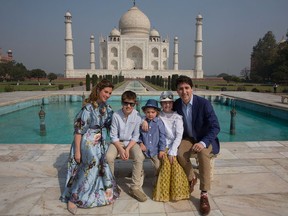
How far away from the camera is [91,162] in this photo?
227cm

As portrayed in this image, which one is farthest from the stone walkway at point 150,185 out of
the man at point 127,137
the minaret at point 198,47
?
the minaret at point 198,47

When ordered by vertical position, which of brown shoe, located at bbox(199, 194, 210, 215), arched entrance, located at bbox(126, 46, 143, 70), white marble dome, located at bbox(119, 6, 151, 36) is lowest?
brown shoe, located at bbox(199, 194, 210, 215)

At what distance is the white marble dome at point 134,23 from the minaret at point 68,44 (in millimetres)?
9453

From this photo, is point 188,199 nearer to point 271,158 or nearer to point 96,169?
point 96,169

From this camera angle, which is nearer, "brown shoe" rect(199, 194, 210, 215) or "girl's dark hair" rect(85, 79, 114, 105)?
"brown shoe" rect(199, 194, 210, 215)

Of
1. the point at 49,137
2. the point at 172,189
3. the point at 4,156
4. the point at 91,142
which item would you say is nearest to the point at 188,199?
the point at 172,189

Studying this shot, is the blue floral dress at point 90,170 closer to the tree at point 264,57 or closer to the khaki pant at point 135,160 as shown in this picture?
the khaki pant at point 135,160

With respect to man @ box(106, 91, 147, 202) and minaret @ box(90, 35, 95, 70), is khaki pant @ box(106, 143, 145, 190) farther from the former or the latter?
minaret @ box(90, 35, 95, 70)

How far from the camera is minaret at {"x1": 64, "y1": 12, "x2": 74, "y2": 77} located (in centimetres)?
3600

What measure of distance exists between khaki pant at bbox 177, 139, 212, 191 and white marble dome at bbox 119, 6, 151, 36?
4141 centimetres

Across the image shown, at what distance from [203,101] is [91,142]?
1.10m

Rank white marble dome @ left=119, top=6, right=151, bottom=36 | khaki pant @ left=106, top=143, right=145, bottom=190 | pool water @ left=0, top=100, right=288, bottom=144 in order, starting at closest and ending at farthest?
khaki pant @ left=106, top=143, right=145, bottom=190 < pool water @ left=0, top=100, right=288, bottom=144 < white marble dome @ left=119, top=6, right=151, bottom=36

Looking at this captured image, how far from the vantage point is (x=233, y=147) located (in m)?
3.84

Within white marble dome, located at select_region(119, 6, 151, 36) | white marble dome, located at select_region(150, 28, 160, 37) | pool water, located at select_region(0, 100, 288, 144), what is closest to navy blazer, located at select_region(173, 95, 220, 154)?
pool water, located at select_region(0, 100, 288, 144)
